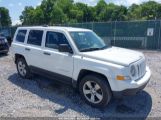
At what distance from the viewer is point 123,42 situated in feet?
51.6

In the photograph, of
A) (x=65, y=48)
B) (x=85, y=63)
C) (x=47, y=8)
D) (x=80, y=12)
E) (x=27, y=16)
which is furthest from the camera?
(x=80, y=12)

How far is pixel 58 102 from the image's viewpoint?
5.29 m

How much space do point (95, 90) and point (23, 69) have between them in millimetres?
3182

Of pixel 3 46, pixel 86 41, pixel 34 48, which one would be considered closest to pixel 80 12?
pixel 3 46

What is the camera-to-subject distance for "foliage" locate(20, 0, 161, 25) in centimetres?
5222

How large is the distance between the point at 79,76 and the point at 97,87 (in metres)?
0.56

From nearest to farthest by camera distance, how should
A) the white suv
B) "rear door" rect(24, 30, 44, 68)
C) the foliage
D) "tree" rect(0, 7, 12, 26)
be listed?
the white suv, "rear door" rect(24, 30, 44, 68), the foliage, "tree" rect(0, 7, 12, 26)

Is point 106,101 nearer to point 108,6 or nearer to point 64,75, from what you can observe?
point 64,75

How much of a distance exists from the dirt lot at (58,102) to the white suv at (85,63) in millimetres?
362

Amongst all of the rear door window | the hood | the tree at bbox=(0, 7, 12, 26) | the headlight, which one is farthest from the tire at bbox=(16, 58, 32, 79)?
the tree at bbox=(0, 7, 12, 26)

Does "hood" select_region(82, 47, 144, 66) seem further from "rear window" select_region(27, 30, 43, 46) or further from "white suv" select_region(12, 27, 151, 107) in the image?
"rear window" select_region(27, 30, 43, 46)

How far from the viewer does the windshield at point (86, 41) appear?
5.37 m

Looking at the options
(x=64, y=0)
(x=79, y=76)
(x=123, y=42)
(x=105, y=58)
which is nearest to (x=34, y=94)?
(x=79, y=76)

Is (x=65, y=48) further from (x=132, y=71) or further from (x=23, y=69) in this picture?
(x=23, y=69)
